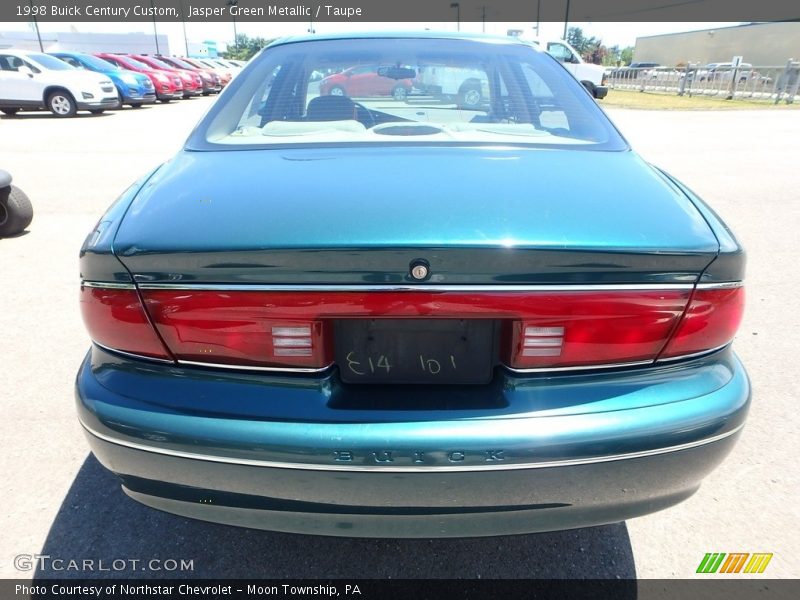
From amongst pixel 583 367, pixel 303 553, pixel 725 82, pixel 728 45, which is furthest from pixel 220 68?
pixel 728 45

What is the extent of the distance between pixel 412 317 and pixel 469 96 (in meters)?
1.62

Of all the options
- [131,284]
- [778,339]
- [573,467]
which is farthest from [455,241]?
[778,339]

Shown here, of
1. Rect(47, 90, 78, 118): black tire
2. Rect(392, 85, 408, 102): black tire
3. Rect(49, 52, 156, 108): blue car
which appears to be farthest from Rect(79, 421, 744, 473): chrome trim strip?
Rect(49, 52, 156, 108): blue car

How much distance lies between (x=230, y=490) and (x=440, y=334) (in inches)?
26.2

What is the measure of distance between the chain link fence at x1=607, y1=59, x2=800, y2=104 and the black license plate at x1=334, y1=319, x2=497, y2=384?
2609cm

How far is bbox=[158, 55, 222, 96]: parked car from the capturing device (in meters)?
24.7

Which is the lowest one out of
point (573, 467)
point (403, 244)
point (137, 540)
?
point (137, 540)

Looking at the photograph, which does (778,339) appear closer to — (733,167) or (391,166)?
(391,166)

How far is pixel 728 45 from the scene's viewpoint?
50062 millimetres

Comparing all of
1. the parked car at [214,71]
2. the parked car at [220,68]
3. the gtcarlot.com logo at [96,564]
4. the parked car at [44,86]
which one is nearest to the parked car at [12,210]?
the gtcarlot.com logo at [96,564]

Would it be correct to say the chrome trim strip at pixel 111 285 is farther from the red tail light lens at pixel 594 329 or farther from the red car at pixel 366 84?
the red car at pixel 366 84

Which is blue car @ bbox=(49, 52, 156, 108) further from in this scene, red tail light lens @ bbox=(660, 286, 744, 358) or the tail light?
red tail light lens @ bbox=(660, 286, 744, 358)

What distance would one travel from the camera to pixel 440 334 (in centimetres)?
145

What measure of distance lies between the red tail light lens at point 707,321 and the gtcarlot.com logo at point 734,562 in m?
0.88
